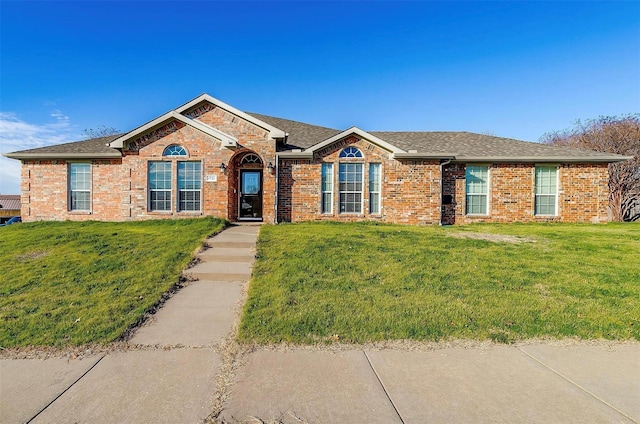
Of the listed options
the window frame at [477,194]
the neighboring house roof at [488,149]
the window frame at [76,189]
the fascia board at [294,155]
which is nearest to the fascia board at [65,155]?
the window frame at [76,189]

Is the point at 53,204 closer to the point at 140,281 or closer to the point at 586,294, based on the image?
the point at 140,281

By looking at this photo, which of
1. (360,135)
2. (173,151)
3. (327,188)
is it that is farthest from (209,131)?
(360,135)

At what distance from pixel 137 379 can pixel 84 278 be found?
12.6 ft

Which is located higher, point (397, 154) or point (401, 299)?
point (397, 154)

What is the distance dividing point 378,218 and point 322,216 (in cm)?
231

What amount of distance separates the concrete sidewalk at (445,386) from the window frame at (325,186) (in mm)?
9657

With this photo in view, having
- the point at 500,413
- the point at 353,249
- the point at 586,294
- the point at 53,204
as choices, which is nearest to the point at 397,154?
the point at 353,249

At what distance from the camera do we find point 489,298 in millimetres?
4984

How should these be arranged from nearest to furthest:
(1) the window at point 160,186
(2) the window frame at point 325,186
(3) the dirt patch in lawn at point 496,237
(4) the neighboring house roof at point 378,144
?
(3) the dirt patch in lawn at point 496,237
(4) the neighboring house roof at point 378,144
(1) the window at point 160,186
(2) the window frame at point 325,186

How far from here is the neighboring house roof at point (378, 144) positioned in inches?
481

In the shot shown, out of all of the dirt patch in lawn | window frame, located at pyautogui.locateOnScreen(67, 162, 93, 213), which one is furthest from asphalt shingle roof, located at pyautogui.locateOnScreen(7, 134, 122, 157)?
the dirt patch in lawn

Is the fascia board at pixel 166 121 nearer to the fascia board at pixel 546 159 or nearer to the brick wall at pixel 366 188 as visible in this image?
the brick wall at pixel 366 188

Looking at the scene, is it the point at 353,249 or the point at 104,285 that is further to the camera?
the point at 353,249

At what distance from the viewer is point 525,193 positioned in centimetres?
1352
